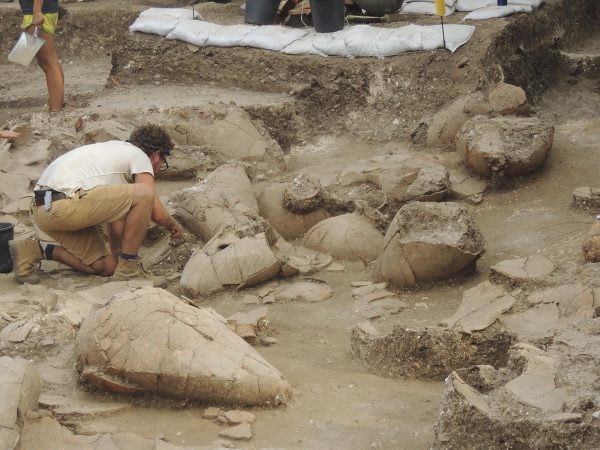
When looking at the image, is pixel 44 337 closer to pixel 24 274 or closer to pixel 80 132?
pixel 24 274

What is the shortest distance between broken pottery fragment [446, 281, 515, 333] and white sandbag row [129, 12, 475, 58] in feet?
12.9

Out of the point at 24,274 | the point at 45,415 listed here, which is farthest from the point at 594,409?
the point at 24,274

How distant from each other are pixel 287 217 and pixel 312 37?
2.72 metres

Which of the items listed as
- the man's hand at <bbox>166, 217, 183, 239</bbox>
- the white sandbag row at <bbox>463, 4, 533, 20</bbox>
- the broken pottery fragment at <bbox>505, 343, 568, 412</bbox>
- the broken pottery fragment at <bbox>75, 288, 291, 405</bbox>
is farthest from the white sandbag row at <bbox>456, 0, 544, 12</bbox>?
the broken pottery fragment at <bbox>505, 343, 568, 412</bbox>

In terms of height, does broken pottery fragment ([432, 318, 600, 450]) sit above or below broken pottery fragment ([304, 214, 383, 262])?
above

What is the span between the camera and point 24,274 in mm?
7043

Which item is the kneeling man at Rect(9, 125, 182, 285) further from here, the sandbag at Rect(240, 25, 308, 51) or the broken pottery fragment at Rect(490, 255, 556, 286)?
the sandbag at Rect(240, 25, 308, 51)

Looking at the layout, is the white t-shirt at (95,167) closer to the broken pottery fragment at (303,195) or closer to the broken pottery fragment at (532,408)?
the broken pottery fragment at (303,195)

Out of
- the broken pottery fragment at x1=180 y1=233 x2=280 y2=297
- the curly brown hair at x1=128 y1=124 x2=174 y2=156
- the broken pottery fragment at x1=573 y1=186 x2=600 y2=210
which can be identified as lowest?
the broken pottery fragment at x1=180 y1=233 x2=280 y2=297

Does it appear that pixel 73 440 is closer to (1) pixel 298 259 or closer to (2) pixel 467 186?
(1) pixel 298 259

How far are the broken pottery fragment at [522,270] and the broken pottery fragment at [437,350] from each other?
725 mm

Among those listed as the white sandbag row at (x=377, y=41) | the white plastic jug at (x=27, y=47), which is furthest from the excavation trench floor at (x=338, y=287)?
the white plastic jug at (x=27, y=47)

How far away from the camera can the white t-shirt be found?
22.5 feet

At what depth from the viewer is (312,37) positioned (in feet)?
32.4
